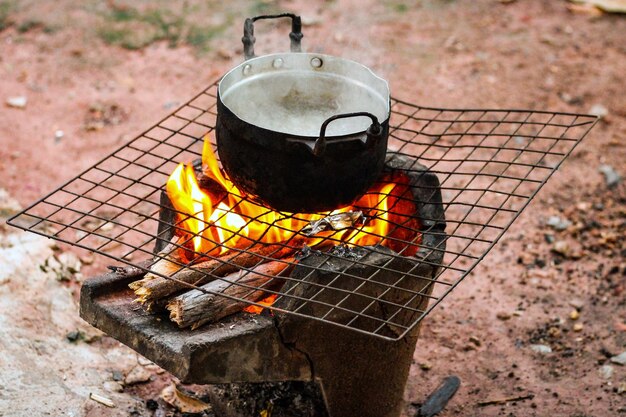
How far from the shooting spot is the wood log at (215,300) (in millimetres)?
2721

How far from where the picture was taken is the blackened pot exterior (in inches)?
103

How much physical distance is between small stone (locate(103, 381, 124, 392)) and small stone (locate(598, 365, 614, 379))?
2315 mm

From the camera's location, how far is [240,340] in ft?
8.87

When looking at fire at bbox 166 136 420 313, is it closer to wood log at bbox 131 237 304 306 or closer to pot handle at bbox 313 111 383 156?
wood log at bbox 131 237 304 306

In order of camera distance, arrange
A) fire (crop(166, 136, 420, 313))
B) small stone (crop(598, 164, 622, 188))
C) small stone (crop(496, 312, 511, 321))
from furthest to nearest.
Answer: small stone (crop(598, 164, 622, 188))
small stone (crop(496, 312, 511, 321))
fire (crop(166, 136, 420, 313))

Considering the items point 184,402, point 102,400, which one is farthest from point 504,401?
point 102,400

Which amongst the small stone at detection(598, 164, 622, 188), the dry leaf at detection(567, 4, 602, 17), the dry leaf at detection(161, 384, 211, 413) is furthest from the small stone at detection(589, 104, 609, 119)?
the dry leaf at detection(161, 384, 211, 413)

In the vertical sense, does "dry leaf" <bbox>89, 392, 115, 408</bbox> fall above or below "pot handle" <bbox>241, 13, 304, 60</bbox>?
below

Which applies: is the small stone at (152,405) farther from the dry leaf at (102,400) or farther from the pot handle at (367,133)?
the pot handle at (367,133)

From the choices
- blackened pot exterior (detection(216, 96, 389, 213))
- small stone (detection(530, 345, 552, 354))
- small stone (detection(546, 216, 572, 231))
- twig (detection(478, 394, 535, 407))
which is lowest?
small stone (detection(530, 345, 552, 354))

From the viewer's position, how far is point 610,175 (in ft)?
17.7

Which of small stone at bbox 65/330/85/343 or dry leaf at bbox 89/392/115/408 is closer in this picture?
dry leaf at bbox 89/392/115/408

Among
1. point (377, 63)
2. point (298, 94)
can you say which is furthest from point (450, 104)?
point (298, 94)

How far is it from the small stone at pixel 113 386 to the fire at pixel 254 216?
90 cm
